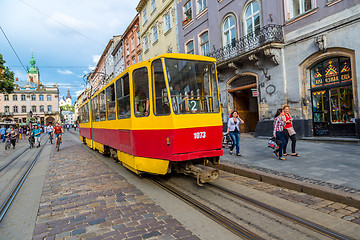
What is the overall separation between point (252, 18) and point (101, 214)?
1349 centimetres

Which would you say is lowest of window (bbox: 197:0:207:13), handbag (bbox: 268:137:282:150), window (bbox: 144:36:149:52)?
handbag (bbox: 268:137:282:150)

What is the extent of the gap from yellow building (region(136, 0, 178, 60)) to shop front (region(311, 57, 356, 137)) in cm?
1356

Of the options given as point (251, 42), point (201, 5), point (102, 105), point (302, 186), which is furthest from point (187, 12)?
point (302, 186)

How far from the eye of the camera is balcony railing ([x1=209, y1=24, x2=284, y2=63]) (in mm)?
12234

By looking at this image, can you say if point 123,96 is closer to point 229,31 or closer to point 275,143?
point 275,143

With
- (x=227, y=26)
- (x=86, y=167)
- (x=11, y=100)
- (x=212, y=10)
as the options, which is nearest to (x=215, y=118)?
(x=86, y=167)

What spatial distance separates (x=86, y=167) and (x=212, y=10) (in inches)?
548

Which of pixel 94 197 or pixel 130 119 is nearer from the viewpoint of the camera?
pixel 94 197

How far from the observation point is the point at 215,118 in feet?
17.9

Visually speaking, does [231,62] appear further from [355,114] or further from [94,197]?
[94,197]

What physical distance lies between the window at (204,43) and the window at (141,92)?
1315cm

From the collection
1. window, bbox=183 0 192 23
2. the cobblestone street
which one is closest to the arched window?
window, bbox=183 0 192 23

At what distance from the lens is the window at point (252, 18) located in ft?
44.4

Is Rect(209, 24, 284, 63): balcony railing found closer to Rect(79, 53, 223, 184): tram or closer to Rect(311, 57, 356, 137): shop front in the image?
Rect(311, 57, 356, 137): shop front
